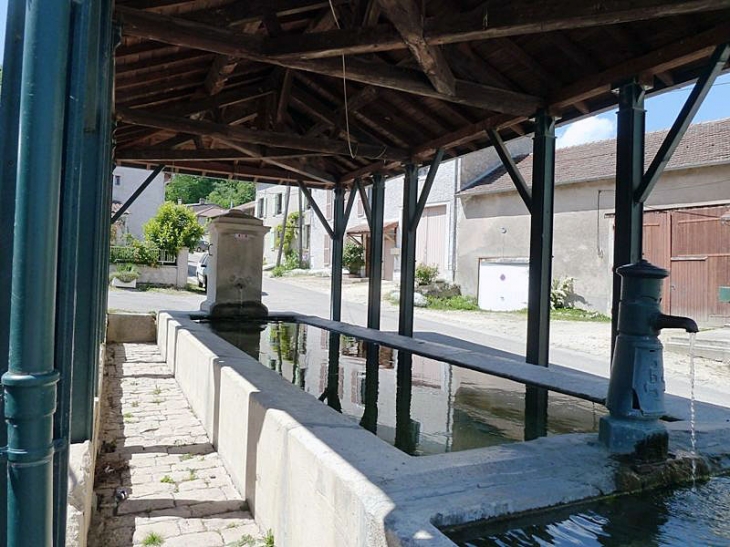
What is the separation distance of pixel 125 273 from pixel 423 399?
634 inches

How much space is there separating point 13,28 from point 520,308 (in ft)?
52.3

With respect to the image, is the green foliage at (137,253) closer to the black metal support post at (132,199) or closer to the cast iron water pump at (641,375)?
the black metal support post at (132,199)

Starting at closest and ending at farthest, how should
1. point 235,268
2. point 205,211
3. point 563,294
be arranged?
point 235,268 < point 563,294 < point 205,211

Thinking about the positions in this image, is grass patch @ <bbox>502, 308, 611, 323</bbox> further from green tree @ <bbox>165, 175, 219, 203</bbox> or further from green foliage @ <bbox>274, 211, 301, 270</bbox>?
green tree @ <bbox>165, 175, 219, 203</bbox>

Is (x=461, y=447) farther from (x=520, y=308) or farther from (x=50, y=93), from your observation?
(x=520, y=308)

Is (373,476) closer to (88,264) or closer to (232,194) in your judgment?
(88,264)

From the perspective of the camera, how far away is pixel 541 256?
5.42 metres

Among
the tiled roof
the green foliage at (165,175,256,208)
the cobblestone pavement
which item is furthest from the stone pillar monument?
the green foliage at (165,175,256,208)

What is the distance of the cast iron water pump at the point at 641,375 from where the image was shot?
8.26ft

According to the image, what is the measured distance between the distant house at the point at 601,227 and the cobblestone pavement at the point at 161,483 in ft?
41.5

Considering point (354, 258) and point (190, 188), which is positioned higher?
point (190, 188)

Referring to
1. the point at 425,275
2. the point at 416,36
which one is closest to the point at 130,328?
the point at 416,36

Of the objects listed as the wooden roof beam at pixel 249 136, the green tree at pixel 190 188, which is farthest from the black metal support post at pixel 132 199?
the green tree at pixel 190 188

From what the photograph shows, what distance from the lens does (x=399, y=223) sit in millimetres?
23094
